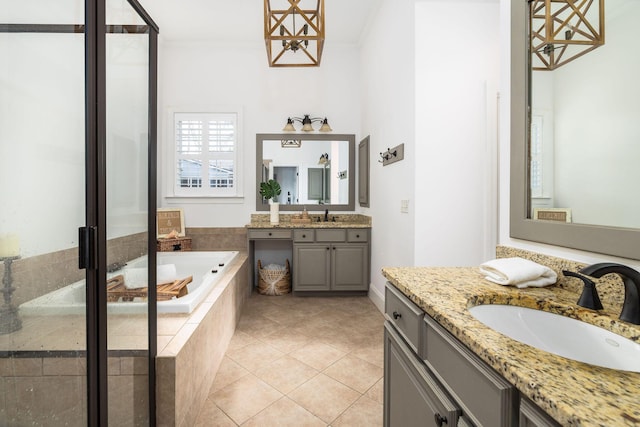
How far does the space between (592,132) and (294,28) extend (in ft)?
6.39

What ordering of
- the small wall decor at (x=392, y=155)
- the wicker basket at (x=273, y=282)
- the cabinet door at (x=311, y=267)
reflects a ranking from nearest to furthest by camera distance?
1. the small wall decor at (x=392, y=155)
2. the cabinet door at (x=311, y=267)
3. the wicker basket at (x=273, y=282)

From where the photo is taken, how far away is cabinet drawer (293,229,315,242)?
3336 mm

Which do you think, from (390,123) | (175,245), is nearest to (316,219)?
(390,123)

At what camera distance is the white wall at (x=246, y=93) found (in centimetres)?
371

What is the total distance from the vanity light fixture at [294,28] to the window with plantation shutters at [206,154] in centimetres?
120

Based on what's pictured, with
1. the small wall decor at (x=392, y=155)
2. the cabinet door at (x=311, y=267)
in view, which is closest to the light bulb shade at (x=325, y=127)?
the small wall decor at (x=392, y=155)

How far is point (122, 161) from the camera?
107 centimetres

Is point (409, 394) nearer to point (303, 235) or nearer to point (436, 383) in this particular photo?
point (436, 383)

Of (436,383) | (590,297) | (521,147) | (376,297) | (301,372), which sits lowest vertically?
(301,372)

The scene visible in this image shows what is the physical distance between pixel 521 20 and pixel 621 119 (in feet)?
1.99

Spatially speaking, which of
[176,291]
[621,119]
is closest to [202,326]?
[176,291]

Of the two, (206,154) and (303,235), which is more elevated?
(206,154)

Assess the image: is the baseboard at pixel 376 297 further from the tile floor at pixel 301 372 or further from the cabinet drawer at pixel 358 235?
the cabinet drawer at pixel 358 235

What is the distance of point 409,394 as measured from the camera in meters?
0.94
